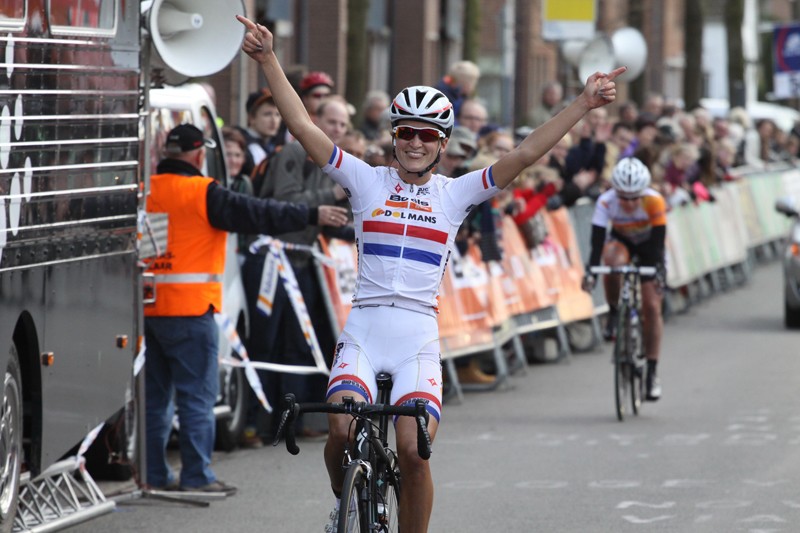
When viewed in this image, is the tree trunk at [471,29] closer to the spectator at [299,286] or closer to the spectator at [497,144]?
the spectator at [497,144]

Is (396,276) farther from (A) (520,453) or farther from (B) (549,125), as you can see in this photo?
(A) (520,453)

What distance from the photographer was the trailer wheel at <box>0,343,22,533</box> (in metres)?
7.98

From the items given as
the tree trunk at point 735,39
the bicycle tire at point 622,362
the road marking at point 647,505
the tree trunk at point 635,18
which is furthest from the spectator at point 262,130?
the tree trunk at point 735,39

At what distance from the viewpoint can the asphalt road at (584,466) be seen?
938 centimetres

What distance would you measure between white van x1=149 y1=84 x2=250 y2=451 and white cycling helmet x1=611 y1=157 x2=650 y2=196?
11.2 feet

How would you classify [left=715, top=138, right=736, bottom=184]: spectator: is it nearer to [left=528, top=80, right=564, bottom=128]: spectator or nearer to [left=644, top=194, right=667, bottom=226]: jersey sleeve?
[left=528, top=80, right=564, bottom=128]: spectator

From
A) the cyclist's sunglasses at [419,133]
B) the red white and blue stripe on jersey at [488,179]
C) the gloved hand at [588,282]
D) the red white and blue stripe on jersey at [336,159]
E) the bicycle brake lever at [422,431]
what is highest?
the cyclist's sunglasses at [419,133]

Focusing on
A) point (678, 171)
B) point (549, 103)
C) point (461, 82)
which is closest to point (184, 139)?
point (461, 82)

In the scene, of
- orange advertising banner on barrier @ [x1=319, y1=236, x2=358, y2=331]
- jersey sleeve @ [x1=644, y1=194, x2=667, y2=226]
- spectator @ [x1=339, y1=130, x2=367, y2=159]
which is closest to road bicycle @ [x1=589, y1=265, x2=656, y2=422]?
jersey sleeve @ [x1=644, y1=194, x2=667, y2=226]

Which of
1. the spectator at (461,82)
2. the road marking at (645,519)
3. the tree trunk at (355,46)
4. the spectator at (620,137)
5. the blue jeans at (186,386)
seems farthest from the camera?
the tree trunk at (355,46)

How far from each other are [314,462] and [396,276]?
15.0 ft

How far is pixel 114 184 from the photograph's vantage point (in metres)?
9.34

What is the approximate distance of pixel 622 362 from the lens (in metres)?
13.7

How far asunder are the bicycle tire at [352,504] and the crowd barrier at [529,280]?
6425 millimetres
